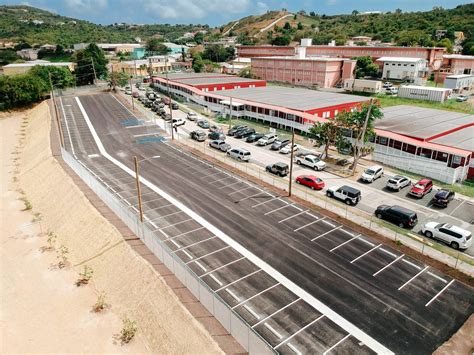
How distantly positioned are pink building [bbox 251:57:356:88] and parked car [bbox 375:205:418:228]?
8507cm

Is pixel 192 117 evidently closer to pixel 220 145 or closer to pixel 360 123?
pixel 220 145

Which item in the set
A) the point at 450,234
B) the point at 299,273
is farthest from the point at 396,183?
the point at 299,273

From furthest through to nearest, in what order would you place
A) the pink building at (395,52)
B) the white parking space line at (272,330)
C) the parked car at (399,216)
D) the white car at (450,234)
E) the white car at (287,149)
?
the pink building at (395,52) < the white car at (287,149) < the parked car at (399,216) < the white car at (450,234) < the white parking space line at (272,330)

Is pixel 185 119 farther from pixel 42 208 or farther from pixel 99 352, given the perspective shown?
pixel 99 352

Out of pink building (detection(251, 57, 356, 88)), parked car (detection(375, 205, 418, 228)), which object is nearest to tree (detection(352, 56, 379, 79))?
pink building (detection(251, 57, 356, 88))

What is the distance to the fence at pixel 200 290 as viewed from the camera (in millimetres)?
18425

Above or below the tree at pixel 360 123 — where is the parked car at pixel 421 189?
below

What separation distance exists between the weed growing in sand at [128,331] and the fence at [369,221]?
69.6 feet

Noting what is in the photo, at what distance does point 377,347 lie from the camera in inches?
756

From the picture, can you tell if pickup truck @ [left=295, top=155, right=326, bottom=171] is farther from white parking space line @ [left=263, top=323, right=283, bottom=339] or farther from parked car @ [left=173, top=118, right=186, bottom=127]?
parked car @ [left=173, top=118, right=186, bottom=127]

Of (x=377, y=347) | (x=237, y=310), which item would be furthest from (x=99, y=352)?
(x=377, y=347)

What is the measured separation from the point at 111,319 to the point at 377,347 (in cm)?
1786

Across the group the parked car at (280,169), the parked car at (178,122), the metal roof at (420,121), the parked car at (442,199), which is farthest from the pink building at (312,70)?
the parked car at (442,199)

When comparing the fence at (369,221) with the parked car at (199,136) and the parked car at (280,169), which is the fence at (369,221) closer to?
the parked car at (280,169)
